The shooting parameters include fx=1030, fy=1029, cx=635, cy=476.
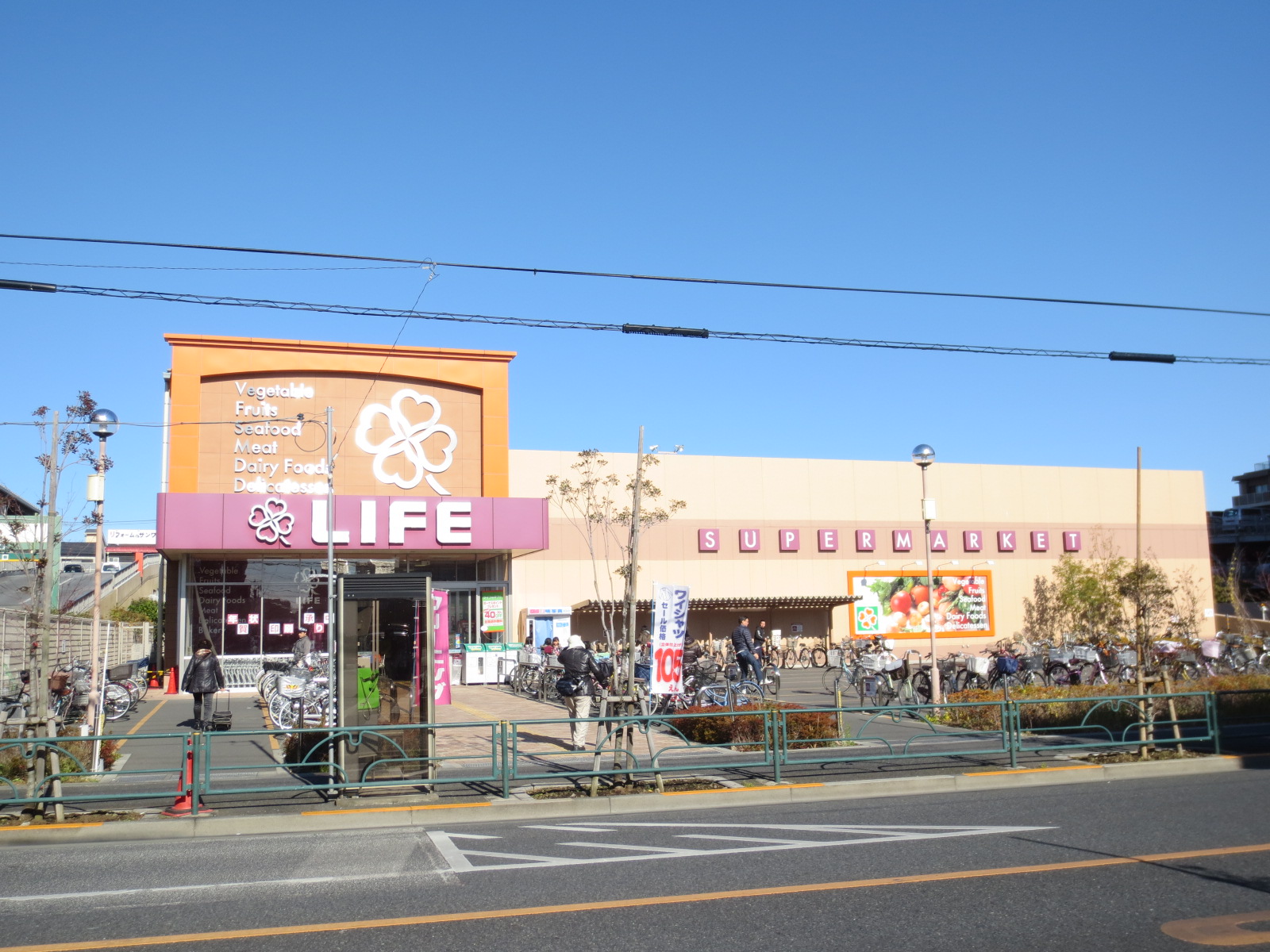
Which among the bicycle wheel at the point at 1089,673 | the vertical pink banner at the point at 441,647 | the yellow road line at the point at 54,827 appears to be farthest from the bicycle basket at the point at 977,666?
the yellow road line at the point at 54,827

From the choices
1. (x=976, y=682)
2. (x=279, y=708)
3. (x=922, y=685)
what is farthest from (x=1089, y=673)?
(x=279, y=708)

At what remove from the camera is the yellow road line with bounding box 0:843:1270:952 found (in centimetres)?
639

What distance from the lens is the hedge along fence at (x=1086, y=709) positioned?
16.9 metres

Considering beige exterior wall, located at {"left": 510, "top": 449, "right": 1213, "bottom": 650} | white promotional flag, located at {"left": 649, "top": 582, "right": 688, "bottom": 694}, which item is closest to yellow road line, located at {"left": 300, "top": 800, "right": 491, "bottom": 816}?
white promotional flag, located at {"left": 649, "top": 582, "right": 688, "bottom": 694}

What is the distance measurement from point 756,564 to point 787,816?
2779 cm

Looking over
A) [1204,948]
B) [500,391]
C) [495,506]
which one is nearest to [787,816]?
[1204,948]

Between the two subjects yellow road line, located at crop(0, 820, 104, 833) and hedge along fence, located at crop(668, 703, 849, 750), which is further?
hedge along fence, located at crop(668, 703, 849, 750)

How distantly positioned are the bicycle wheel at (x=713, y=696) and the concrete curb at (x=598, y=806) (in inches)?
286

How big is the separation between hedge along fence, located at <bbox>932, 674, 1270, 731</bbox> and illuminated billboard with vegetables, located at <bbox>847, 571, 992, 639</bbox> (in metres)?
18.4

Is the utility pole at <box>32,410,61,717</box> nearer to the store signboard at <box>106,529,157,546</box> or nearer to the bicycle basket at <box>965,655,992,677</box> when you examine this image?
the bicycle basket at <box>965,655,992,677</box>

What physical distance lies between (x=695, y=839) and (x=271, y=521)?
22388 mm

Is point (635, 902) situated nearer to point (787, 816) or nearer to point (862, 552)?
point (787, 816)

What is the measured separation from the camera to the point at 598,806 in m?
11.4

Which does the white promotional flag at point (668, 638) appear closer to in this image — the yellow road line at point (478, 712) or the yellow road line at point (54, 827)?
the yellow road line at point (478, 712)
